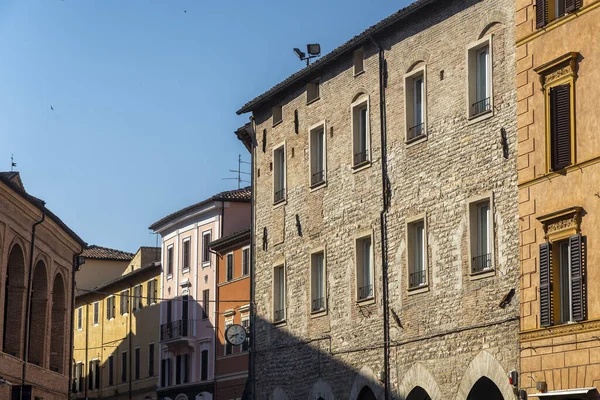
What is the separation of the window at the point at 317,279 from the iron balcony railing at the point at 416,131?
561cm

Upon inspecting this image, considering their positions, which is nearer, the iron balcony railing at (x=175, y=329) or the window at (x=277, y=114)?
the window at (x=277, y=114)

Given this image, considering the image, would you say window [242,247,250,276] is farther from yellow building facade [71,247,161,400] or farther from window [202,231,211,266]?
yellow building facade [71,247,161,400]

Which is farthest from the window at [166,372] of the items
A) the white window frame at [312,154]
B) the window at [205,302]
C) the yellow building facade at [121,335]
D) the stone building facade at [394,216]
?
the white window frame at [312,154]

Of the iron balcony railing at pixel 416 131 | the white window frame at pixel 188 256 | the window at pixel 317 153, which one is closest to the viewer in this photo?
the iron balcony railing at pixel 416 131

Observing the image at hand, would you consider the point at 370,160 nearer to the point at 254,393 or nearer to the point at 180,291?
the point at 254,393

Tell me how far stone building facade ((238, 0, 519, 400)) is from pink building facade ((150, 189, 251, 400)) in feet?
61.5

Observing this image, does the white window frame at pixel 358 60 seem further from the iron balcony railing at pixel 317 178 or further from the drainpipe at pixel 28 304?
the drainpipe at pixel 28 304

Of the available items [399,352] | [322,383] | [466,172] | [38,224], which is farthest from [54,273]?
[466,172]

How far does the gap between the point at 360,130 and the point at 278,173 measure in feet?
18.8

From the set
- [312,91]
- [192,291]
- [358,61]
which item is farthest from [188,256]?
[358,61]

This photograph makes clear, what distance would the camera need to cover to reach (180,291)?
6569 cm

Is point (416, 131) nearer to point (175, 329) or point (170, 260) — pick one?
point (175, 329)

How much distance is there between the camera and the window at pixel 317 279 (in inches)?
1490

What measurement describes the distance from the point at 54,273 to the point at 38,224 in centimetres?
445
